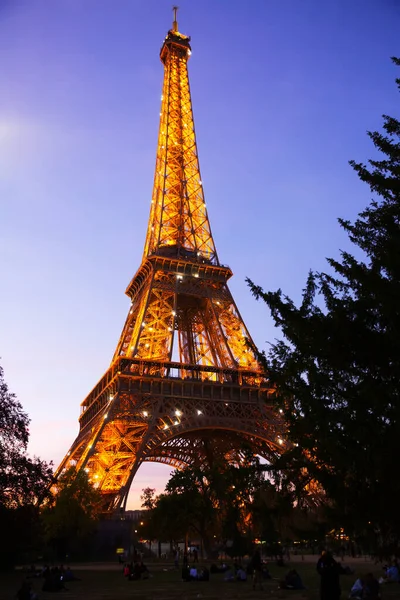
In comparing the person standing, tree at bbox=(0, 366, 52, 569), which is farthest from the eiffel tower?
the person standing

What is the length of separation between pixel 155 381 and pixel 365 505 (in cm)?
3741

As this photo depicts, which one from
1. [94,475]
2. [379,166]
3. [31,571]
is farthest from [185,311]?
[379,166]

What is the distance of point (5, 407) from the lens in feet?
96.3

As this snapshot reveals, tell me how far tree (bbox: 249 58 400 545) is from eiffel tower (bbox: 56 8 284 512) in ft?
81.5

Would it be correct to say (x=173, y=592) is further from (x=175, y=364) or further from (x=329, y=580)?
(x=175, y=364)

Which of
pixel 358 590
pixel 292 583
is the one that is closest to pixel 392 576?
pixel 292 583

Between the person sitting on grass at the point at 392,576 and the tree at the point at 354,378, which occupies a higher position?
the tree at the point at 354,378

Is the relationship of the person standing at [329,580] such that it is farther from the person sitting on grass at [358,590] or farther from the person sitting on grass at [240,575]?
the person sitting on grass at [240,575]

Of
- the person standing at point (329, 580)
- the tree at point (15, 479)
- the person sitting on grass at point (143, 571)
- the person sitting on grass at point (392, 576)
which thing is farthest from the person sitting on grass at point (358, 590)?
the tree at point (15, 479)

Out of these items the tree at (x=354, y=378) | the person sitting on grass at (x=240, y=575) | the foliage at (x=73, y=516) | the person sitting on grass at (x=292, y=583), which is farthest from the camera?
the foliage at (x=73, y=516)

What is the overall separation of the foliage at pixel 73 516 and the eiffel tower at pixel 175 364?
1.59 meters

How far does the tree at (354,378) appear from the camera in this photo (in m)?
9.91

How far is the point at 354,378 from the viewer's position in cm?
1162

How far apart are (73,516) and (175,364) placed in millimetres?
15125
